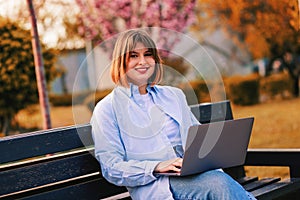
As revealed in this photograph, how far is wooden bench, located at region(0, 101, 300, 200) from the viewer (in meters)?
3.10

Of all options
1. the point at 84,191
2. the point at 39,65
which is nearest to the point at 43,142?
the point at 84,191

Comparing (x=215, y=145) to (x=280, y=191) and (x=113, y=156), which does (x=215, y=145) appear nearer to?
(x=113, y=156)

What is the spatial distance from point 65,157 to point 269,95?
479 inches

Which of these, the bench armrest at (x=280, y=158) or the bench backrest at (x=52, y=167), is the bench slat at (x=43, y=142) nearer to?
the bench backrest at (x=52, y=167)

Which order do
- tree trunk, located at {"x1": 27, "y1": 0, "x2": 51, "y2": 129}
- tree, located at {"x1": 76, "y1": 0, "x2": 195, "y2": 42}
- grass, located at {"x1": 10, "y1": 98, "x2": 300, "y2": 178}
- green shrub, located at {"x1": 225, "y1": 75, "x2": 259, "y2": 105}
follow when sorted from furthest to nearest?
green shrub, located at {"x1": 225, "y1": 75, "x2": 259, "y2": 105} → tree, located at {"x1": 76, "y1": 0, "x2": 195, "y2": 42} → grass, located at {"x1": 10, "y1": 98, "x2": 300, "y2": 178} → tree trunk, located at {"x1": 27, "y1": 0, "x2": 51, "y2": 129}

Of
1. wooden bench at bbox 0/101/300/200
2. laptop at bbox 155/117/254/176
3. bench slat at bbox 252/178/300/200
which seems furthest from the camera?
bench slat at bbox 252/178/300/200

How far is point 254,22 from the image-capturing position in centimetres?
1527

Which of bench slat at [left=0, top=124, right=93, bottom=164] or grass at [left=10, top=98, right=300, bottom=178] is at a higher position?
bench slat at [left=0, top=124, right=93, bottom=164]

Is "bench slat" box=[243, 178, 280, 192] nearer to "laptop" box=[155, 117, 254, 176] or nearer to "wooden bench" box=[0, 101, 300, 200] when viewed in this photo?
"wooden bench" box=[0, 101, 300, 200]

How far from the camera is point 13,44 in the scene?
7.64m

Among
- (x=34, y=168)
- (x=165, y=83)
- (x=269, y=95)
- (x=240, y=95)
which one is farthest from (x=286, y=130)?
(x=34, y=168)

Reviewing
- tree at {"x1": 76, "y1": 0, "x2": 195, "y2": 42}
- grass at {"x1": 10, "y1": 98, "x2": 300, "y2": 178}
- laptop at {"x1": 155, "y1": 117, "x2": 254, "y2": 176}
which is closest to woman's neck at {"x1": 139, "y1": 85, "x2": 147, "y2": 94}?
laptop at {"x1": 155, "y1": 117, "x2": 254, "y2": 176}

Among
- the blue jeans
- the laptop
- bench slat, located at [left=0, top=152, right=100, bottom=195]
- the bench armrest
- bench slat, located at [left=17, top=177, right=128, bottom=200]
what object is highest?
the laptop

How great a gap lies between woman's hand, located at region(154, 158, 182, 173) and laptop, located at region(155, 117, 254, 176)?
2 cm
